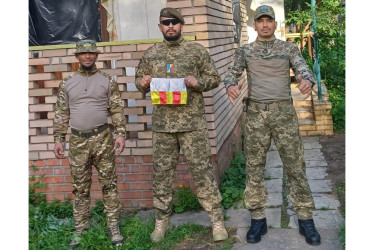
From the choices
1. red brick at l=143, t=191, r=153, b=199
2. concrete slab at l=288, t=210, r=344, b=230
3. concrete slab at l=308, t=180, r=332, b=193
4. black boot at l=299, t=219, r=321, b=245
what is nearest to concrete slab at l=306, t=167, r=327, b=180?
concrete slab at l=308, t=180, r=332, b=193

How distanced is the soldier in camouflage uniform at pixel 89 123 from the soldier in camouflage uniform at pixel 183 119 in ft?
1.13

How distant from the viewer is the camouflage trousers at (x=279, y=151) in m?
4.22

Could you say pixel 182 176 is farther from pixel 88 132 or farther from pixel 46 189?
pixel 46 189

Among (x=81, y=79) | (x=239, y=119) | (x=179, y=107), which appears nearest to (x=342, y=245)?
(x=179, y=107)

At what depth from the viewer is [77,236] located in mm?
4590

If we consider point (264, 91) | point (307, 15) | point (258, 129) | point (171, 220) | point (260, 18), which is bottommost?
point (171, 220)

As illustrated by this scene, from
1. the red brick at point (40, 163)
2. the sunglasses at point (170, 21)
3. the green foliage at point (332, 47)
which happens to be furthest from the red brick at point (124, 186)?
the green foliage at point (332, 47)

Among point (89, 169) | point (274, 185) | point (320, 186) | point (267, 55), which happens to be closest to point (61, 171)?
point (89, 169)

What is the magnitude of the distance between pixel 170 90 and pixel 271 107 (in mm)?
936

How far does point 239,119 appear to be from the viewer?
8.27 meters

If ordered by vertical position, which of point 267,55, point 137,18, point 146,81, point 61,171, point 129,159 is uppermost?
point 137,18

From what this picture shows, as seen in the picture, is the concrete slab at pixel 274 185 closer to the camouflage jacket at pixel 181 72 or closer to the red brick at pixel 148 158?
the red brick at pixel 148 158

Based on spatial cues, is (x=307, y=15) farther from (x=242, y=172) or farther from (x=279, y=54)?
(x=279, y=54)

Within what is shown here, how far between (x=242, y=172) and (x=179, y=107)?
6.69ft
